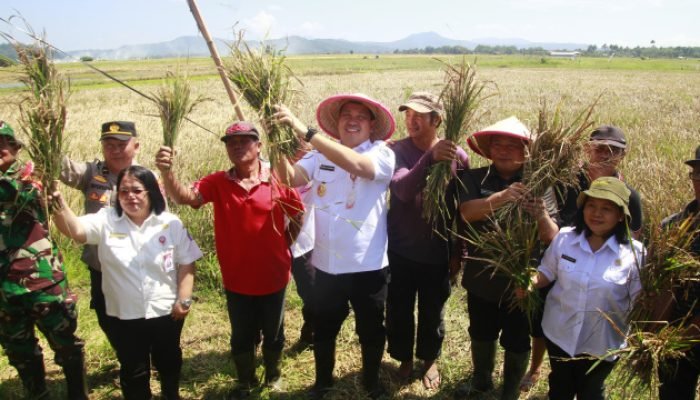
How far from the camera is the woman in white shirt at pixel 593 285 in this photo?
7.81 feet

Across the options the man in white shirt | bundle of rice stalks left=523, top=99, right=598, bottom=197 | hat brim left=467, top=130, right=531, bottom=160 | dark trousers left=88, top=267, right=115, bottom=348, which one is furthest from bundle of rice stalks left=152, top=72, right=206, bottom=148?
bundle of rice stalks left=523, top=99, right=598, bottom=197

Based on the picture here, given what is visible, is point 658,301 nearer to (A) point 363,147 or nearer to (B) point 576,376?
(B) point 576,376

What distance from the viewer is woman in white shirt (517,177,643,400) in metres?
2.38

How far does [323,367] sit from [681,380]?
6.90 feet

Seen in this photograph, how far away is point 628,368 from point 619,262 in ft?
1.73

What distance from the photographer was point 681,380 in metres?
2.42

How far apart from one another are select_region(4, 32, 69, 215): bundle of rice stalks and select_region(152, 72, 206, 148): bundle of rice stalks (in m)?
0.51

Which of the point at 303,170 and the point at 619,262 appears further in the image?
the point at 303,170

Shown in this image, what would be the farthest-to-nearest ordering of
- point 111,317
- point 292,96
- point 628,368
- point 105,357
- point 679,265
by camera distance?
point 105,357 < point 292,96 < point 111,317 < point 628,368 < point 679,265

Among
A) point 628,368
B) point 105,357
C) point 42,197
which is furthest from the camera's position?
point 105,357

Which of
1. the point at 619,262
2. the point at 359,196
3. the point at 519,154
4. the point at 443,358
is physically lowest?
the point at 443,358

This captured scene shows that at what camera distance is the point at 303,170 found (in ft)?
9.45

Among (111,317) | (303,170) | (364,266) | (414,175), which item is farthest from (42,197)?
(414,175)

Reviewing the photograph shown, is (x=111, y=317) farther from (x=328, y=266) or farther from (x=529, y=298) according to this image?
(x=529, y=298)
